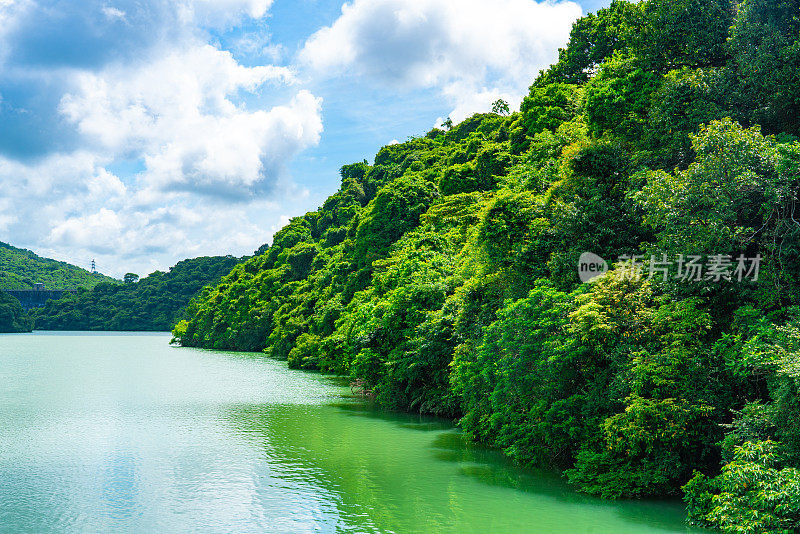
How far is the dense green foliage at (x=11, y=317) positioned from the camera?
371ft

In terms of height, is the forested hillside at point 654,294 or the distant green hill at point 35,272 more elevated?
the distant green hill at point 35,272

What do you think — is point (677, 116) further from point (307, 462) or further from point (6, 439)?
point (6, 439)

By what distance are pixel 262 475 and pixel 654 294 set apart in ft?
38.4

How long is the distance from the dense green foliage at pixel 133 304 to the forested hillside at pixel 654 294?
107m

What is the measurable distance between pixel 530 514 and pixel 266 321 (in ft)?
210

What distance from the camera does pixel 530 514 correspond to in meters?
13.9

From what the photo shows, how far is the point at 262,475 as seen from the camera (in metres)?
17.2

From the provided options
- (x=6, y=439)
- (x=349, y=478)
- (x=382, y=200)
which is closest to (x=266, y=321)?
(x=382, y=200)

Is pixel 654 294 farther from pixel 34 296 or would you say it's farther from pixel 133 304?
pixel 34 296
